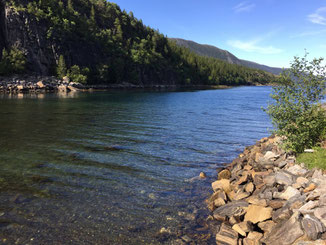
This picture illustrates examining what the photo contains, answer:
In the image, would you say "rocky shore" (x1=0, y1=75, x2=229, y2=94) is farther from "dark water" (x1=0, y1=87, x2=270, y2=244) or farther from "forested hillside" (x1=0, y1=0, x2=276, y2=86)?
"dark water" (x1=0, y1=87, x2=270, y2=244)

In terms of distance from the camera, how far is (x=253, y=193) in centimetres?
1011

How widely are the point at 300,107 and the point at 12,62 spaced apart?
109 metres

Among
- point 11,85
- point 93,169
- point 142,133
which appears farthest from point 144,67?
point 93,169

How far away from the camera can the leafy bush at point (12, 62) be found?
89.1 meters

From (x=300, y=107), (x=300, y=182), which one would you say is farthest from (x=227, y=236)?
(x=300, y=107)

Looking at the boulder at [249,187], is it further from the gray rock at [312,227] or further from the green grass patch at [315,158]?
the gray rock at [312,227]

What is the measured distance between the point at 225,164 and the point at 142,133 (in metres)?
10.7

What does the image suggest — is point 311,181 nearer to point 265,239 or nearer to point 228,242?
point 265,239

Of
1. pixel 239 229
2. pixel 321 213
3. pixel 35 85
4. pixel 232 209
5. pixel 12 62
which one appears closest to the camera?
pixel 321 213

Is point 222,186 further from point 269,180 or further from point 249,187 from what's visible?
point 269,180

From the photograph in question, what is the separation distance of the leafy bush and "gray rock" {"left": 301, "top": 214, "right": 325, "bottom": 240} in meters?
106

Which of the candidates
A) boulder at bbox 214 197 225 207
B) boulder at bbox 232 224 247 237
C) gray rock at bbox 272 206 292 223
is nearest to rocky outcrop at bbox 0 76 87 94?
boulder at bbox 214 197 225 207

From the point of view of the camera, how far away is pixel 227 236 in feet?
25.2

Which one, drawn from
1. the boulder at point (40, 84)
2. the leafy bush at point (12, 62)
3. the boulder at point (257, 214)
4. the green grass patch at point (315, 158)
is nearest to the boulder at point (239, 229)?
the boulder at point (257, 214)
